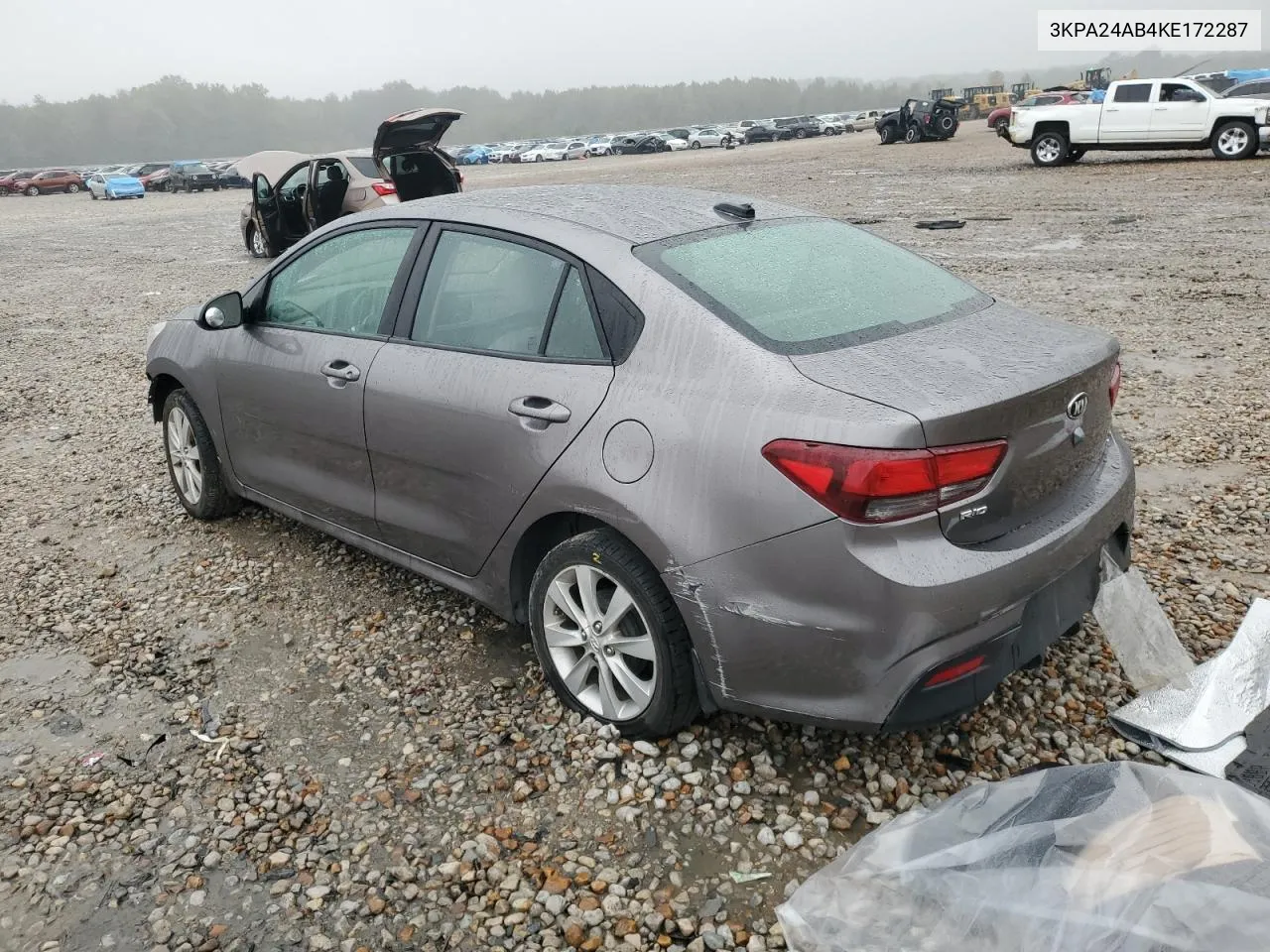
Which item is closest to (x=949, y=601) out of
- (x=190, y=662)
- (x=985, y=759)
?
(x=985, y=759)

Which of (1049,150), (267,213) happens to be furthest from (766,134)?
(267,213)

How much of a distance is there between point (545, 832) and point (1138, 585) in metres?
2.00

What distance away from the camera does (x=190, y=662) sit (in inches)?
143

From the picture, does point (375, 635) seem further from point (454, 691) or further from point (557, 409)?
point (557, 409)

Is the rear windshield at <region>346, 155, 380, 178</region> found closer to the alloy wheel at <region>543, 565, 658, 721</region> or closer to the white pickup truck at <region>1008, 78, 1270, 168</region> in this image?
the alloy wheel at <region>543, 565, 658, 721</region>

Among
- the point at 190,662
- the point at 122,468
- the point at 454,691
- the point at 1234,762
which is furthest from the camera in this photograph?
the point at 122,468

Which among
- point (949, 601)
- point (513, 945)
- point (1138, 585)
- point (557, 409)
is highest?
point (557, 409)

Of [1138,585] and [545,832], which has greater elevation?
[1138,585]

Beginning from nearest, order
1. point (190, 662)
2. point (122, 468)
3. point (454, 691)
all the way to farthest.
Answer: point (454, 691) < point (190, 662) < point (122, 468)

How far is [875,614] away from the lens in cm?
233

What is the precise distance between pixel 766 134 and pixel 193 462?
58.7m

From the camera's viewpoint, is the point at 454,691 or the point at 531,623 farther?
the point at 454,691

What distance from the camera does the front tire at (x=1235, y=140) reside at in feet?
63.2

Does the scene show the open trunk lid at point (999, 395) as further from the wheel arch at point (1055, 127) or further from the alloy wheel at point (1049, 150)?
the alloy wheel at point (1049, 150)
